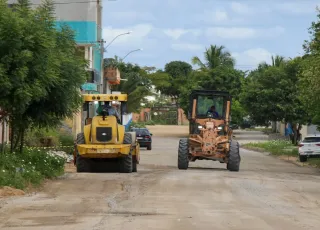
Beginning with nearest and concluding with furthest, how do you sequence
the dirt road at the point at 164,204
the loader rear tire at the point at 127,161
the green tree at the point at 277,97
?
the dirt road at the point at 164,204
the loader rear tire at the point at 127,161
the green tree at the point at 277,97

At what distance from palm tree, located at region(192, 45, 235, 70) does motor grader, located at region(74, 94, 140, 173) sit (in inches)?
2467

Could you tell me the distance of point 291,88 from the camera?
61812mm

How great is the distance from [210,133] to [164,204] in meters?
13.5

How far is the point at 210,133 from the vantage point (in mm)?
29734

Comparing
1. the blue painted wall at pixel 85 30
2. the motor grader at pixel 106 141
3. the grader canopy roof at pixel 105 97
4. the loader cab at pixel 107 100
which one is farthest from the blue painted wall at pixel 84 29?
the grader canopy roof at pixel 105 97

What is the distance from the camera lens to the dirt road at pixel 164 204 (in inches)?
526

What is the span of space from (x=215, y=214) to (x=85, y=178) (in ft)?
30.9

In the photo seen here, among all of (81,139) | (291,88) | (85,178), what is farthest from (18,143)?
(291,88)

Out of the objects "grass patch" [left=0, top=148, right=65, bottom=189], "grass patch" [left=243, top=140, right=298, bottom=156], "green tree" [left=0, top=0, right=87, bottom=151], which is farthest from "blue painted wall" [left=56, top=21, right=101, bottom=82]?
"green tree" [left=0, top=0, right=87, bottom=151]

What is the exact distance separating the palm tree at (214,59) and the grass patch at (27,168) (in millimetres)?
64632

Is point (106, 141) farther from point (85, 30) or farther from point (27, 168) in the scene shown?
point (85, 30)

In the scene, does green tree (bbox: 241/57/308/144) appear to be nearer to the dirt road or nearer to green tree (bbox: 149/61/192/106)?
the dirt road

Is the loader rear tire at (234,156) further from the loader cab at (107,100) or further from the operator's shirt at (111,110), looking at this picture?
the operator's shirt at (111,110)

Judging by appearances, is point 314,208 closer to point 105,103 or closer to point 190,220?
point 190,220
